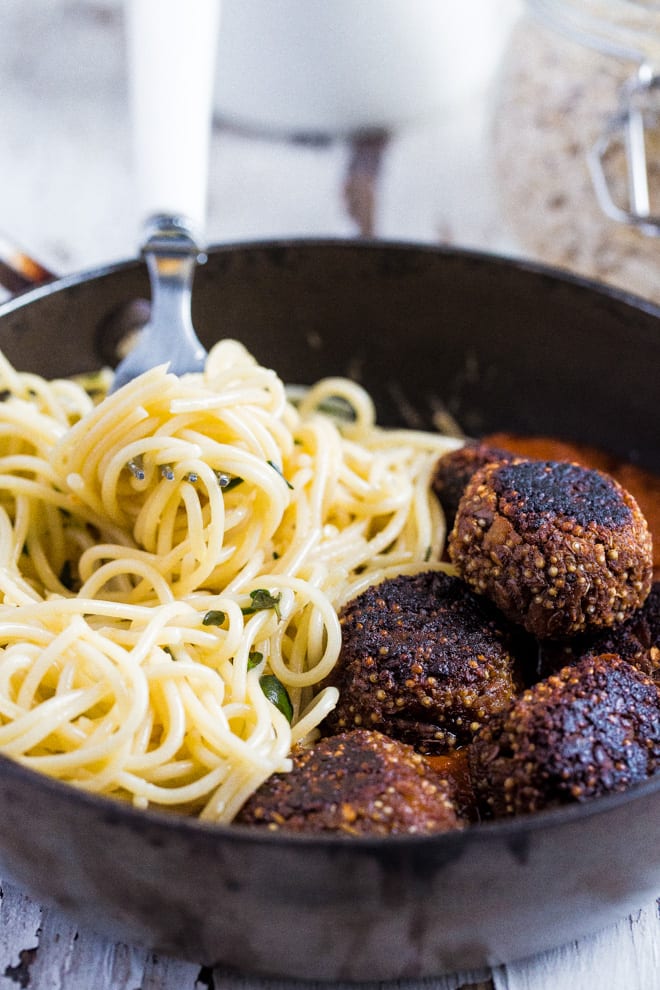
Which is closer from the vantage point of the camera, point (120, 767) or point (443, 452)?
point (120, 767)

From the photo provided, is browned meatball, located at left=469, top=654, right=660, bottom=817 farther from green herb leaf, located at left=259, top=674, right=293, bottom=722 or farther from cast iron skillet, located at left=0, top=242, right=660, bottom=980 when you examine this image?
green herb leaf, located at left=259, top=674, right=293, bottom=722

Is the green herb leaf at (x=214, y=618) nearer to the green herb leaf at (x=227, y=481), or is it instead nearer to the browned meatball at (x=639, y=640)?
the green herb leaf at (x=227, y=481)

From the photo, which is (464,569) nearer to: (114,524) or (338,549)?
(338,549)

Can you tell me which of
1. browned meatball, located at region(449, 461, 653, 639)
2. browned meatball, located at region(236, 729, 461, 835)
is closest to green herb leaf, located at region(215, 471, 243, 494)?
browned meatball, located at region(449, 461, 653, 639)

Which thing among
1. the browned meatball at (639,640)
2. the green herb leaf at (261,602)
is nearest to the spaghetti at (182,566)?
the green herb leaf at (261,602)

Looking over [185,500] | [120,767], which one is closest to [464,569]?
[185,500]

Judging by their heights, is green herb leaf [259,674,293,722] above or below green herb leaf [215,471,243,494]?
below
